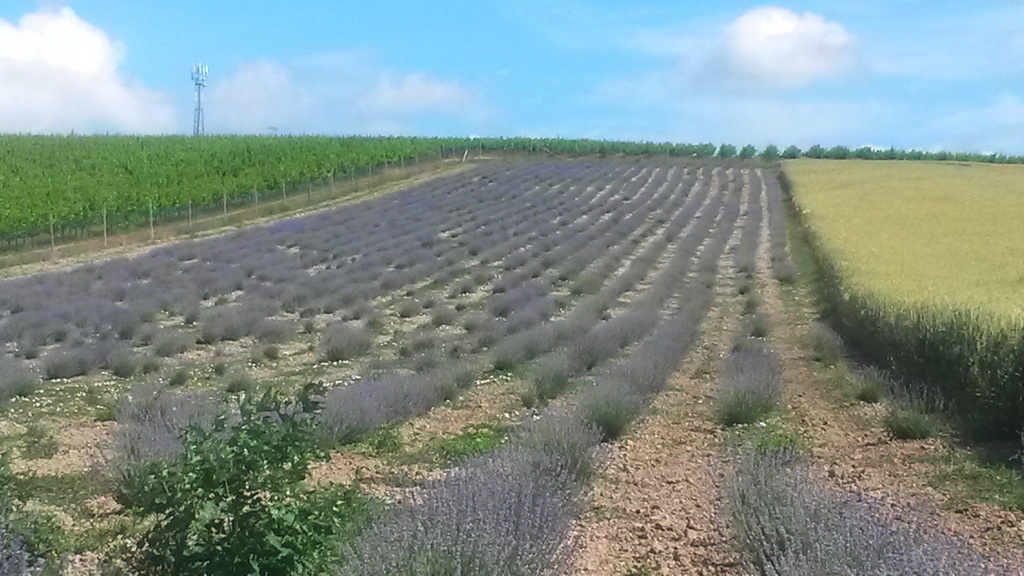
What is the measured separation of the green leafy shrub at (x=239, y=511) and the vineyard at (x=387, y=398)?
0.02 metres

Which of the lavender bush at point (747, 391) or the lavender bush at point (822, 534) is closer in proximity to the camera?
the lavender bush at point (822, 534)

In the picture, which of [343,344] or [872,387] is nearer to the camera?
[872,387]

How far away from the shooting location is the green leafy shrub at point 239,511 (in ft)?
18.4

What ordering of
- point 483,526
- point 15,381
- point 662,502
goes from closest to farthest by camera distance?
point 483,526
point 662,502
point 15,381

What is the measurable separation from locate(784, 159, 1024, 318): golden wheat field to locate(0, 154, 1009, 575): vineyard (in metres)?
2.16

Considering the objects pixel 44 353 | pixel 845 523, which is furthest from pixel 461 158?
pixel 845 523

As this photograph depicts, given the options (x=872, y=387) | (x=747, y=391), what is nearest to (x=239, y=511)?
(x=747, y=391)

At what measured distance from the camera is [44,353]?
1686 centimetres

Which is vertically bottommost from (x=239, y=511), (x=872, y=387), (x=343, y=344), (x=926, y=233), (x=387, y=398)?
(x=343, y=344)

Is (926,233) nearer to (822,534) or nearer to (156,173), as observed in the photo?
(822,534)

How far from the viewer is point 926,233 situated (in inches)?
1011

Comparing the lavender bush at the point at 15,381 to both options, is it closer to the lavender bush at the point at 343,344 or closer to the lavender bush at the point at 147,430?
the lavender bush at the point at 147,430

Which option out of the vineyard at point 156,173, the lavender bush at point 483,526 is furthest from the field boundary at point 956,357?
the vineyard at point 156,173

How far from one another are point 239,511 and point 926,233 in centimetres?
2353
